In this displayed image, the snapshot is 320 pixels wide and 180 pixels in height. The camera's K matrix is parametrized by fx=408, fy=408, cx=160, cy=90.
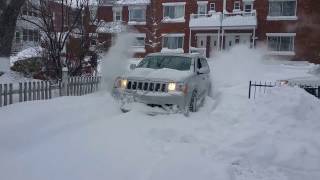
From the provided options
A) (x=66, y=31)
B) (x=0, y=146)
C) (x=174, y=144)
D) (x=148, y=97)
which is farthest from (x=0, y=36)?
(x=174, y=144)

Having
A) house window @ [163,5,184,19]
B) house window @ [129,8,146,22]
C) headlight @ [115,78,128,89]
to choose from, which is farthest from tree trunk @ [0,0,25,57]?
house window @ [129,8,146,22]

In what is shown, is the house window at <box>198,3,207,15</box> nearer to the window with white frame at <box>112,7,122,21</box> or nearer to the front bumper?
the window with white frame at <box>112,7,122,21</box>

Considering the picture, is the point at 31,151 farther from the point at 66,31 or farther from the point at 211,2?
the point at 211,2

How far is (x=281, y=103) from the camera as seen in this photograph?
891cm

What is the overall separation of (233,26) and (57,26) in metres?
24.8

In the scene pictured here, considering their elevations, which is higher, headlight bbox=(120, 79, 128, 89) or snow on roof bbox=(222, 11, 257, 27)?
snow on roof bbox=(222, 11, 257, 27)

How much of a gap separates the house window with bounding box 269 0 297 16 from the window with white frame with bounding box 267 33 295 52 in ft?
6.90

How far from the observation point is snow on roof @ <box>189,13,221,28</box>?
38594 mm

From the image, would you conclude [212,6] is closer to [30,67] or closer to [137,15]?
[137,15]

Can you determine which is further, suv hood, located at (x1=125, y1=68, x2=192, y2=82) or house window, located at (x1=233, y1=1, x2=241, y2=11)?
house window, located at (x1=233, y1=1, x2=241, y2=11)

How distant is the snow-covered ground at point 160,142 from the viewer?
19.9ft

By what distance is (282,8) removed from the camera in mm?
38812

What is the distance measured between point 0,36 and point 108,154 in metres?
8.61

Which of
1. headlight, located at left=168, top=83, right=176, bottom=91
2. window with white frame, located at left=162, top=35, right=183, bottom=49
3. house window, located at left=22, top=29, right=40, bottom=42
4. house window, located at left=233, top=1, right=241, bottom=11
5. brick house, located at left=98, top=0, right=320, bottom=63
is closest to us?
headlight, located at left=168, top=83, right=176, bottom=91
